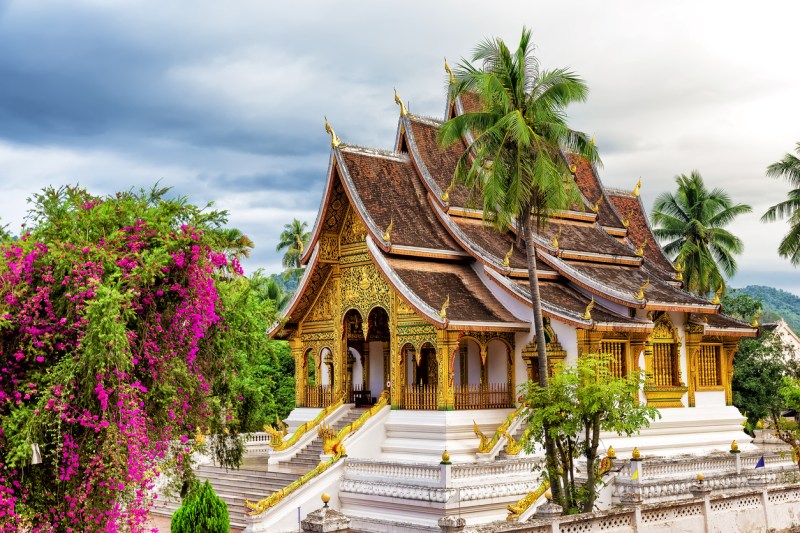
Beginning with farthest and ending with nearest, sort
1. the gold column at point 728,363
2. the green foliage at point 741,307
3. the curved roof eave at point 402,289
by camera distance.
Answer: the green foliage at point 741,307
the gold column at point 728,363
the curved roof eave at point 402,289

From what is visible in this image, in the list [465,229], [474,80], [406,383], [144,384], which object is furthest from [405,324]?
[144,384]

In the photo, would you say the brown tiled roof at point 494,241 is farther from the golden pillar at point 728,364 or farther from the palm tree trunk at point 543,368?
the golden pillar at point 728,364

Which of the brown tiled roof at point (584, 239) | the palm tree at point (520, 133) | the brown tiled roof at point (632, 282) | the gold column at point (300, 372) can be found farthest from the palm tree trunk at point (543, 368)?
the gold column at point (300, 372)

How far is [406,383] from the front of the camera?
2133cm

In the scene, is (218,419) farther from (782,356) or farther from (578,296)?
(782,356)

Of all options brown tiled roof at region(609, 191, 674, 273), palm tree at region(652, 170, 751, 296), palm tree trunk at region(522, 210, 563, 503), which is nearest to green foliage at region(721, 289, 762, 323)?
palm tree at region(652, 170, 751, 296)

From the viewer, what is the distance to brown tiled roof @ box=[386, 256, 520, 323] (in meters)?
20.3

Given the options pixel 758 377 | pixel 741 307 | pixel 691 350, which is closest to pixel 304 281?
pixel 691 350

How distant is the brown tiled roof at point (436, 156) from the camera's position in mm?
23750

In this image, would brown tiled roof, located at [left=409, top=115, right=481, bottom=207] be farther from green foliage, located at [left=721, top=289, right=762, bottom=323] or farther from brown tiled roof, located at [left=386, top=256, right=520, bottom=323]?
green foliage, located at [left=721, top=289, right=762, bottom=323]

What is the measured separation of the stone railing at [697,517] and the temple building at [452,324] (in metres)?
3.45

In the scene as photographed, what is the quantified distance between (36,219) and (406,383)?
11.6 metres

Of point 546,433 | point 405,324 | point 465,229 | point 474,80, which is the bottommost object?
point 546,433

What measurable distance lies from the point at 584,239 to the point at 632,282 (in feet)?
6.26
